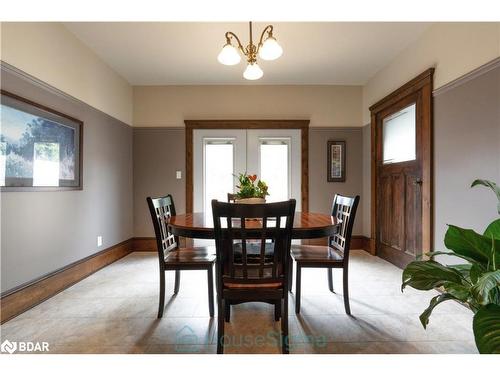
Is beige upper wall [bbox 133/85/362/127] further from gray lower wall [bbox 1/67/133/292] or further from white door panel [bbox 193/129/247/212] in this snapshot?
gray lower wall [bbox 1/67/133/292]

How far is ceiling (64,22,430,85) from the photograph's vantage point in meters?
2.60

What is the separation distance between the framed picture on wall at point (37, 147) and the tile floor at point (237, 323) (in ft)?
3.34

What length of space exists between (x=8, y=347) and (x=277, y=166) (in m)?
3.36

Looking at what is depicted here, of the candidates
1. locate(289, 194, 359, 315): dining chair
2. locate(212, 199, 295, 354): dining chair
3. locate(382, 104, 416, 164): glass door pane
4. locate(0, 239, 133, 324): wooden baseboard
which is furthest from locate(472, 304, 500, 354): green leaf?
locate(0, 239, 133, 324): wooden baseboard

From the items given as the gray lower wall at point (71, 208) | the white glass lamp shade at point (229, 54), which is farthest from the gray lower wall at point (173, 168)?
the white glass lamp shade at point (229, 54)

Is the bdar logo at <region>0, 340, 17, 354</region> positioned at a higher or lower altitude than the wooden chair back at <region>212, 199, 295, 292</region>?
lower

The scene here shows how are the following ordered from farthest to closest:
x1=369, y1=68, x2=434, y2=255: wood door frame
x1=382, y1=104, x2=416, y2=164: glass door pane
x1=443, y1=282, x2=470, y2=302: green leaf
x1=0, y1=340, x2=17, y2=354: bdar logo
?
x1=382, y1=104, x2=416, y2=164: glass door pane < x1=369, y1=68, x2=434, y2=255: wood door frame < x1=0, y1=340, x2=17, y2=354: bdar logo < x1=443, y1=282, x2=470, y2=302: green leaf

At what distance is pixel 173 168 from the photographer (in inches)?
160

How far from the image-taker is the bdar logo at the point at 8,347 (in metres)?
1.60

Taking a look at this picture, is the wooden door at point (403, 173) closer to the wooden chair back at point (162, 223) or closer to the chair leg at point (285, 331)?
the chair leg at point (285, 331)

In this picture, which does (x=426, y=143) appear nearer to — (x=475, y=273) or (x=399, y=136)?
(x=399, y=136)

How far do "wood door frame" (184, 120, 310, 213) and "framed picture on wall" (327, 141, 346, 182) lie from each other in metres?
0.34

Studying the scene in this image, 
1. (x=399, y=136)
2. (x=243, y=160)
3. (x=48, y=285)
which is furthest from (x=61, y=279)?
(x=399, y=136)

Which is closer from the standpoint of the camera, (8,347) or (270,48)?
(8,347)
